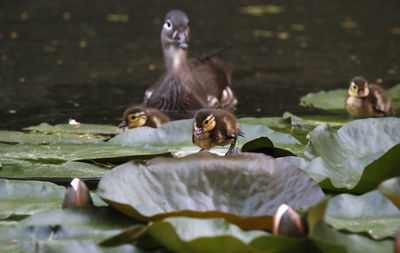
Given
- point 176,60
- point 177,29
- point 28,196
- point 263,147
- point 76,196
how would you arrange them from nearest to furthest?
point 76,196, point 28,196, point 263,147, point 177,29, point 176,60

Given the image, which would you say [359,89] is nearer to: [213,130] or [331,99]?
[331,99]

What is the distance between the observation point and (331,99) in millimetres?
5414

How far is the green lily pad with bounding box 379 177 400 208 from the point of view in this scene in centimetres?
203

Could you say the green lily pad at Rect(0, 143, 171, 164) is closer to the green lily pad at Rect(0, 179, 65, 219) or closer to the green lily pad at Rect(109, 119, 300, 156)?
the green lily pad at Rect(109, 119, 300, 156)

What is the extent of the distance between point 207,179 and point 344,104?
3.10 metres

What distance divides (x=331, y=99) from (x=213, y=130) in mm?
2096

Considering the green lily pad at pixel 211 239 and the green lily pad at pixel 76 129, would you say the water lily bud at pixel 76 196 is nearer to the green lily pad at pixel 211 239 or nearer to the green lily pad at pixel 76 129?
the green lily pad at pixel 211 239

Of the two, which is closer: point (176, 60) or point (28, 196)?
point (28, 196)

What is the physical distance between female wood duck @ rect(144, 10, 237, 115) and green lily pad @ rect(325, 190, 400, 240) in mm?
3444

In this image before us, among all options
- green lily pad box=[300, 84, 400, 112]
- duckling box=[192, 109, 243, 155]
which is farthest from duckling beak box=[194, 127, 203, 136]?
green lily pad box=[300, 84, 400, 112]

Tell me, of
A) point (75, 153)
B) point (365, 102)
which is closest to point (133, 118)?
point (75, 153)

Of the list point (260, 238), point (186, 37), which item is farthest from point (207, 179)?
point (186, 37)

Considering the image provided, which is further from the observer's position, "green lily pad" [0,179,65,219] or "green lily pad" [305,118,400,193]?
"green lily pad" [305,118,400,193]

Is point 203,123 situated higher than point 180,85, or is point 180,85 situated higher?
point 203,123
